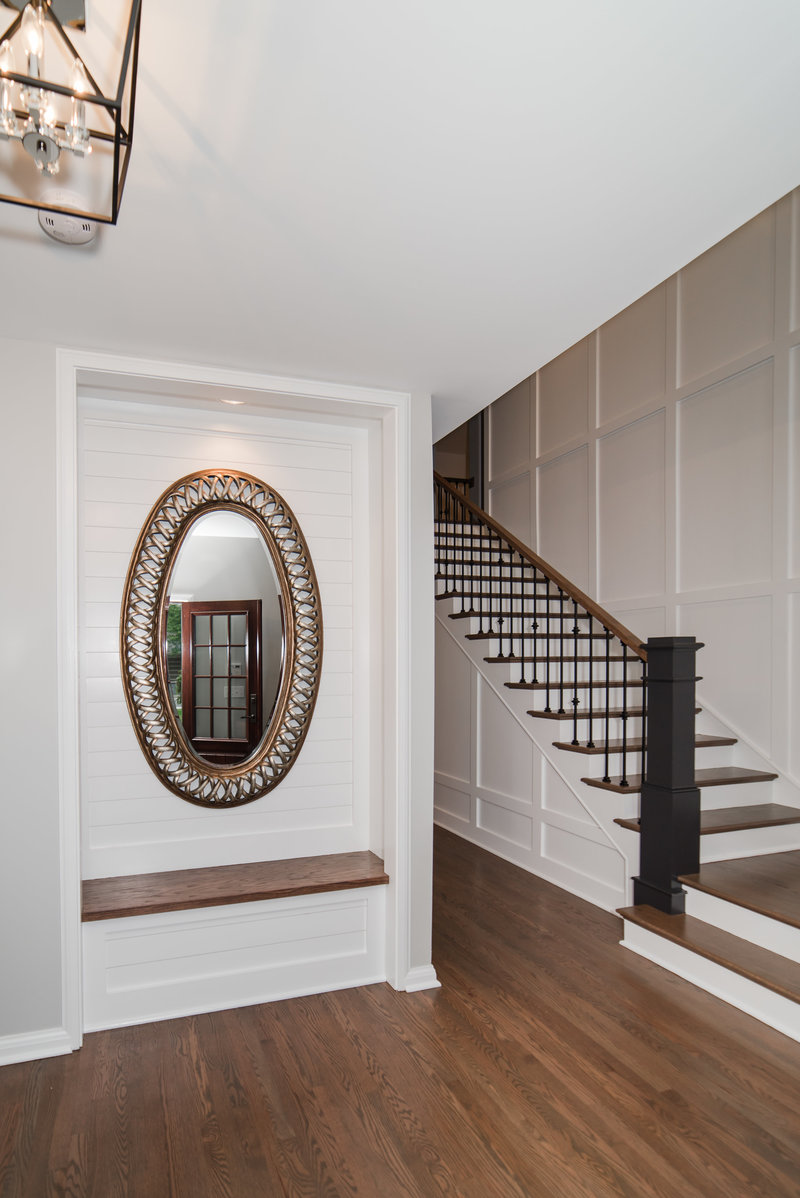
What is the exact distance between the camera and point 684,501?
15.2 feet

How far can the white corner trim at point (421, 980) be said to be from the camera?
3.07 metres

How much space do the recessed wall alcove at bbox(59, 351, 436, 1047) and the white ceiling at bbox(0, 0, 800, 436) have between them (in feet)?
1.64

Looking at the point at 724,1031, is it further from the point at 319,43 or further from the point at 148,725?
the point at 319,43

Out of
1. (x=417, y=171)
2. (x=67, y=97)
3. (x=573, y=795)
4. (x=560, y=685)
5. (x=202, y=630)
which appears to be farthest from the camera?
(x=560, y=685)

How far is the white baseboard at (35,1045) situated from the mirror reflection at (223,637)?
1085 mm

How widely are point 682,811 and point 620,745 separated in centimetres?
77

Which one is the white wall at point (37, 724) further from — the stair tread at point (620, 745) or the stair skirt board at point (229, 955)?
the stair tread at point (620, 745)

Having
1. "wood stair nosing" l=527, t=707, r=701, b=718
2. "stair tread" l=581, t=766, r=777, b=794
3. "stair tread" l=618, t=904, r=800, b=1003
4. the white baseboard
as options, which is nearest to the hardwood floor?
the white baseboard

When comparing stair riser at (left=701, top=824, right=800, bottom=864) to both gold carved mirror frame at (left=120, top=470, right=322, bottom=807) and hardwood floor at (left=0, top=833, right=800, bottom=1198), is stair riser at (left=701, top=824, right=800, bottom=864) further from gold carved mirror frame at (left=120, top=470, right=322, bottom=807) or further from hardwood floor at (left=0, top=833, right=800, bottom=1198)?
gold carved mirror frame at (left=120, top=470, right=322, bottom=807)

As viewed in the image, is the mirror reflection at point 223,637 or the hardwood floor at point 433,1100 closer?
the hardwood floor at point 433,1100

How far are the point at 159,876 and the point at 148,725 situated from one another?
610 mm

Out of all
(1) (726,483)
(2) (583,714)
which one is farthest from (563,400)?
(2) (583,714)

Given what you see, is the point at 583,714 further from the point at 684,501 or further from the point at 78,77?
the point at 78,77

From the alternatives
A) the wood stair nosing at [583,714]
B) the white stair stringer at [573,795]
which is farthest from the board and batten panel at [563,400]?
the wood stair nosing at [583,714]
